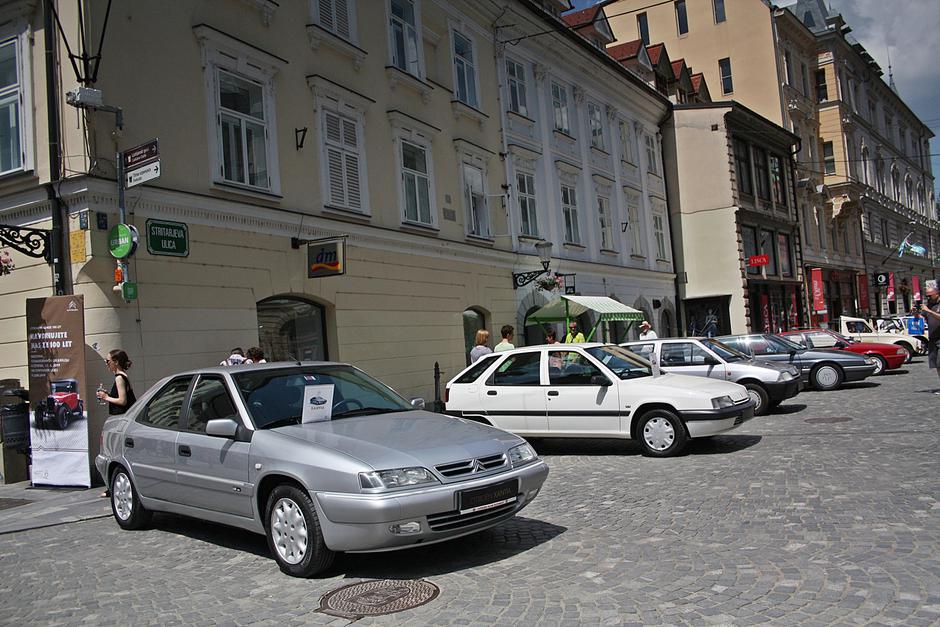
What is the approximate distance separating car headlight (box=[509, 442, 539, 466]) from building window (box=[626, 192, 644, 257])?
2336 cm

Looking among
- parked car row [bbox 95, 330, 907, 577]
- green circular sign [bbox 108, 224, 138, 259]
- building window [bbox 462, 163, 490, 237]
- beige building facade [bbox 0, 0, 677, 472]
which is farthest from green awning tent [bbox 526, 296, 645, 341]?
green circular sign [bbox 108, 224, 138, 259]

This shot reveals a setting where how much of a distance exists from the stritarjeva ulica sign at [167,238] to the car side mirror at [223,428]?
19.8 ft

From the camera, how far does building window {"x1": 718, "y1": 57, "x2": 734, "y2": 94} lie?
1609 inches

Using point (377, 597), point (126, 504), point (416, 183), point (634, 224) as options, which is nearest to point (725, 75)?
point (634, 224)

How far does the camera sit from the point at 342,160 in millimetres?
15312

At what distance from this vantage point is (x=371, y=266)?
15.7 metres

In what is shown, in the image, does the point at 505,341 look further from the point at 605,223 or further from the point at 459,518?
the point at 605,223

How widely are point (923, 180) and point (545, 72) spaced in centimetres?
5576

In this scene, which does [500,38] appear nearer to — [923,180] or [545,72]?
[545,72]

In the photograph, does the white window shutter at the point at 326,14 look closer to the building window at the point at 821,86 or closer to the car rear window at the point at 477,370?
the car rear window at the point at 477,370

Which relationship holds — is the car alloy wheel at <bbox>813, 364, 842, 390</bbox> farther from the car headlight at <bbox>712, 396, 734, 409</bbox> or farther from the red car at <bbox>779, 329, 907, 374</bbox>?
the car headlight at <bbox>712, 396, 734, 409</bbox>

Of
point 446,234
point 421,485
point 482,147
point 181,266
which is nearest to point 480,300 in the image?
point 446,234

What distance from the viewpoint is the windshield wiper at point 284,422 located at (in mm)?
6129

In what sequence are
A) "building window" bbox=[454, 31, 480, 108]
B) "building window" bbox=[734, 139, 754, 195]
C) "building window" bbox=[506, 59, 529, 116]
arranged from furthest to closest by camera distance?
"building window" bbox=[734, 139, 754, 195]
"building window" bbox=[506, 59, 529, 116]
"building window" bbox=[454, 31, 480, 108]
